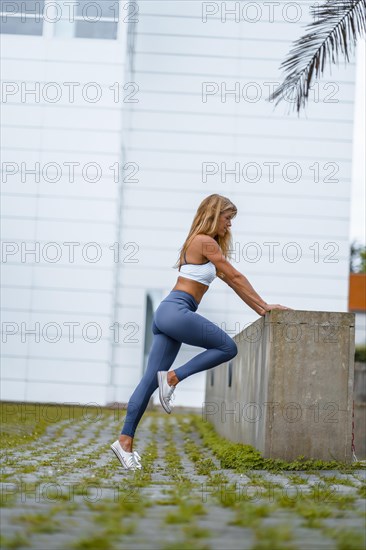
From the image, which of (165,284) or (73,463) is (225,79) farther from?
(73,463)

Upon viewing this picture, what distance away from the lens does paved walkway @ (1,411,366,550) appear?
10.3 ft

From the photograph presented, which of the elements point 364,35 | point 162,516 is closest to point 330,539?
point 162,516

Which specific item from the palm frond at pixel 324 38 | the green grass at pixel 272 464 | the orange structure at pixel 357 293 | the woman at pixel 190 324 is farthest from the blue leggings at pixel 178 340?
the orange structure at pixel 357 293

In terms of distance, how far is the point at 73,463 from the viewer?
6875mm

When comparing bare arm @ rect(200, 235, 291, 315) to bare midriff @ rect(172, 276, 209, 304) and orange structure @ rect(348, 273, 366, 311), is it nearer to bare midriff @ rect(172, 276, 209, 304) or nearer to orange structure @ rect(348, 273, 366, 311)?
bare midriff @ rect(172, 276, 209, 304)

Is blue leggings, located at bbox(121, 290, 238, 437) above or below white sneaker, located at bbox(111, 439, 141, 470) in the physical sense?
above

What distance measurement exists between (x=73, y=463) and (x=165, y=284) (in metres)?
15.2

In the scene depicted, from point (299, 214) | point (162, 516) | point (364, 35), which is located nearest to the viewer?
point (162, 516)

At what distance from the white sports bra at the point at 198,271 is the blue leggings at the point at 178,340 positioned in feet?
0.40

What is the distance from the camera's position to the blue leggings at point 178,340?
6449 mm

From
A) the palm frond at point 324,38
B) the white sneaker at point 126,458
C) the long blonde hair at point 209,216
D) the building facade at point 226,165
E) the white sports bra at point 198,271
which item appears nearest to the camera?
the white sneaker at point 126,458

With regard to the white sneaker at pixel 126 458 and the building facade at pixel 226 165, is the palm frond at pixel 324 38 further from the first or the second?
the building facade at pixel 226 165

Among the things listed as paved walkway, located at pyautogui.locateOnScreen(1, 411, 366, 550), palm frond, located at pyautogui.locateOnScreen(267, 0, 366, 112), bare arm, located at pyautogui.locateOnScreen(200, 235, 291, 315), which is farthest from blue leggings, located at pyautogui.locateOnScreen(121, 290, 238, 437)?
palm frond, located at pyautogui.locateOnScreen(267, 0, 366, 112)

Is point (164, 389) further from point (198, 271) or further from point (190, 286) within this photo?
point (198, 271)
